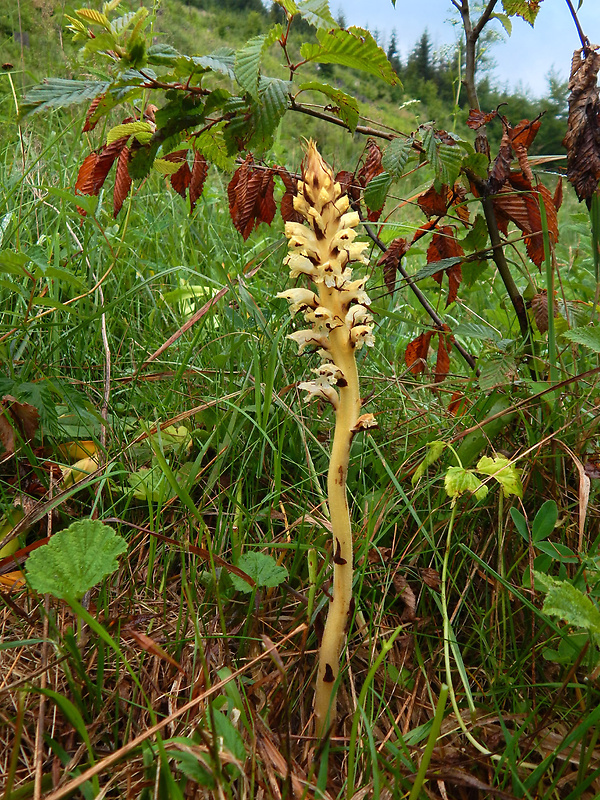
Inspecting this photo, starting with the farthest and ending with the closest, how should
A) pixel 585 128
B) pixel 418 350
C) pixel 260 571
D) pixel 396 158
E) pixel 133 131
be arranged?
pixel 418 350
pixel 133 131
pixel 396 158
pixel 585 128
pixel 260 571

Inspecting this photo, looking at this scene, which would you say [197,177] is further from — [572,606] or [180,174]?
[572,606]

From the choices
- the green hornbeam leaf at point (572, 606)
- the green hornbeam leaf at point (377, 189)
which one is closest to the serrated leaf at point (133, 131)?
the green hornbeam leaf at point (377, 189)

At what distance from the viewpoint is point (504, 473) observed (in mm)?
1398

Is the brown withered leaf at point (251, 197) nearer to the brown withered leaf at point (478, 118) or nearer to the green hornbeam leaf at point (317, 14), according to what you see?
the green hornbeam leaf at point (317, 14)

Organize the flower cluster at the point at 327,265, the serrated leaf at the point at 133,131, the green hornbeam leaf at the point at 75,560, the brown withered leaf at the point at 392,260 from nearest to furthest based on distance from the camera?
the flower cluster at the point at 327,265 → the green hornbeam leaf at the point at 75,560 → the serrated leaf at the point at 133,131 → the brown withered leaf at the point at 392,260

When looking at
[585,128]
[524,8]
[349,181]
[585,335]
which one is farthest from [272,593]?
[524,8]

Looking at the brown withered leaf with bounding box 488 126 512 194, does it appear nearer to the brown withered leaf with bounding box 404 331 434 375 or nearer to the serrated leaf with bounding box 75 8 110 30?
the brown withered leaf with bounding box 404 331 434 375

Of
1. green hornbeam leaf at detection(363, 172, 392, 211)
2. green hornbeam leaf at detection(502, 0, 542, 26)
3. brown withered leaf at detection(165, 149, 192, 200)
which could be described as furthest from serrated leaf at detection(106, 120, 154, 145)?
green hornbeam leaf at detection(502, 0, 542, 26)

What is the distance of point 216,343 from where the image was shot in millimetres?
2311

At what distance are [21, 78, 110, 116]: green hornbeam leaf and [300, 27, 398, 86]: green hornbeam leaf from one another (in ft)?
1.76

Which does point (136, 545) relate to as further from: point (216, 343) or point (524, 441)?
point (524, 441)

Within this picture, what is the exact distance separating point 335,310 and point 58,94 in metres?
0.99

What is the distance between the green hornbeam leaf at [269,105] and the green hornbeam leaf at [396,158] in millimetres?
A: 315

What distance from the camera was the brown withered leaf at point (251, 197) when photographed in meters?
1.84
